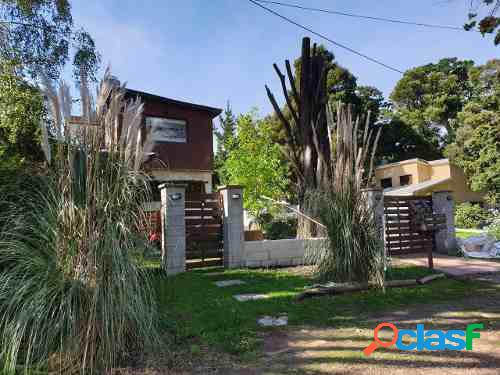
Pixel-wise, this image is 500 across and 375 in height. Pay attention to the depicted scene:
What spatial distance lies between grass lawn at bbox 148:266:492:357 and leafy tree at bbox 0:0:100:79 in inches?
236

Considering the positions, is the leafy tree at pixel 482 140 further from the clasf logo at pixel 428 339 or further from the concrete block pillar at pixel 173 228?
the concrete block pillar at pixel 173 228

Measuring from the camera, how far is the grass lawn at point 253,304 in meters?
2.95

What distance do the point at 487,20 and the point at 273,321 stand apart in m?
3.21

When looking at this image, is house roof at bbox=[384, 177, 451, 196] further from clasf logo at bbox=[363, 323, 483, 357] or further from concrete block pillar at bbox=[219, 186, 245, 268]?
clasf logo at bbox=[363, 323, 483, 357]

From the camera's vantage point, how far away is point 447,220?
816cm

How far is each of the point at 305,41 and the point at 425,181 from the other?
16418 mm

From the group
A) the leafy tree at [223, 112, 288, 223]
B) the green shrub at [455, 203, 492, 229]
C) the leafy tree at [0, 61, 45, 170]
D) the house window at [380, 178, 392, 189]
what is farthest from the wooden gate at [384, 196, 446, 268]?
the house window at [380, 178, 392, 189]

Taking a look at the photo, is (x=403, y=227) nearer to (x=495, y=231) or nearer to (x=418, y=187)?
(x=495, y=231)

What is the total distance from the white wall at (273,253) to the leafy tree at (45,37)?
18.0ft

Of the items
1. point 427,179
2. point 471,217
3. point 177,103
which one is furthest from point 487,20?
point 427,179

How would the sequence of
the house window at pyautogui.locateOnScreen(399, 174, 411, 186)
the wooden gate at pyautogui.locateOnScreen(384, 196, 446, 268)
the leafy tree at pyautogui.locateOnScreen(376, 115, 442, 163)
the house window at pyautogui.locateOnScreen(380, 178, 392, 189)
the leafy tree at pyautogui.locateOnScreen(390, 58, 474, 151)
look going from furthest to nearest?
the leafy tree at pyautogui.locateOnScreen(390, 58, 474, 151), the leafy tree at pyautogui.locateOnScreen(376, 115, 442, 163), the house window at pyautogui.locateOnScreen(380, 178, 392, 189), the house window at pyautogui.locateOnScreen(399, 174, 411, 186), the wooden gate at pyautogui.locateOnScreen(384, 196, 446, 268)

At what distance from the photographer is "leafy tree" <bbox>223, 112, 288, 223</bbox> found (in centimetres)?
1405

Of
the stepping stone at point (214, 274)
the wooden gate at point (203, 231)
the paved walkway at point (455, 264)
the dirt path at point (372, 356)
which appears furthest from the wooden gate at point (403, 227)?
the dirt path at point (372, 356)

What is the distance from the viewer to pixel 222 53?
30.4ft
